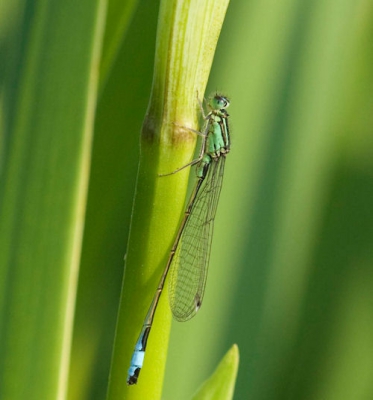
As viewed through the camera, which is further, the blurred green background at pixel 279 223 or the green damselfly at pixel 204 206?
the green damselfly at pixel 204 206

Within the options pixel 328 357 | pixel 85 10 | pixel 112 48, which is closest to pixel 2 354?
pixel 85 10

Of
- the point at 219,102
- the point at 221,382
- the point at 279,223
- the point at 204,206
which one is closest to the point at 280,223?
the point at 279,223

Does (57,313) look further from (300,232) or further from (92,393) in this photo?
(300,232)

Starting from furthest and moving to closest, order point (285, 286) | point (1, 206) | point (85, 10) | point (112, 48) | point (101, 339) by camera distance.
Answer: point (285, 286), point (101, 339), point (112, 48), point (1, 206), point (85, 10)

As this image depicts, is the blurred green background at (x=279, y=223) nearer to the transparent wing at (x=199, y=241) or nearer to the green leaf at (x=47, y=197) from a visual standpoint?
the transparent wing at (x=199, y=241)

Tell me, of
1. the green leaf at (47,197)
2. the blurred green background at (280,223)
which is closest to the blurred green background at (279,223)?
the blurred green background at (280,223)

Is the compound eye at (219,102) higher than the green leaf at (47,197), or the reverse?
the compound eye at (219,102)

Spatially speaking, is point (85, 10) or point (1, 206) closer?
point (85, 10)
